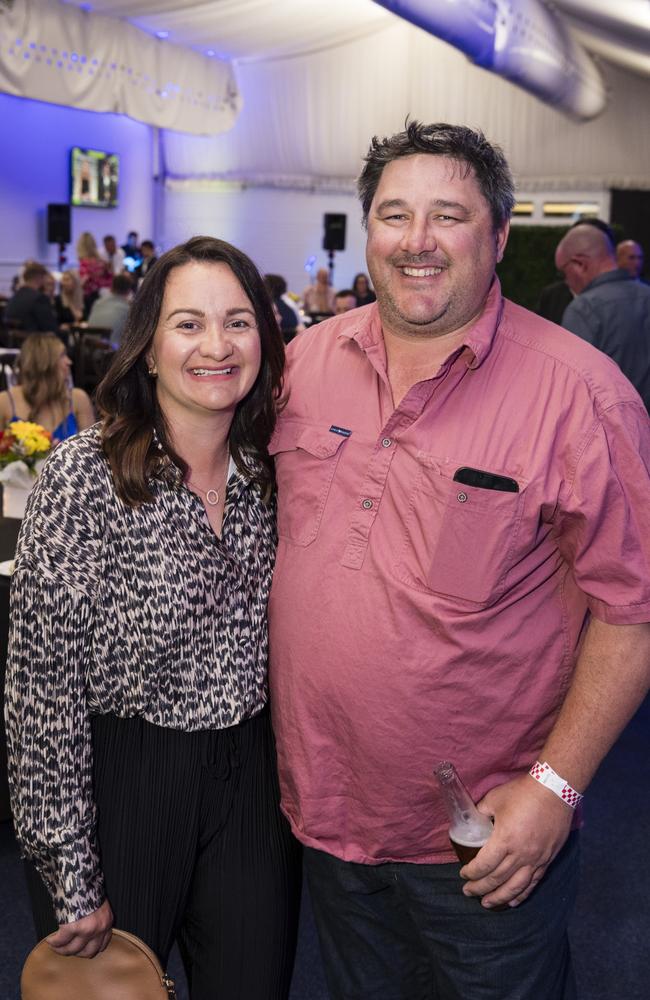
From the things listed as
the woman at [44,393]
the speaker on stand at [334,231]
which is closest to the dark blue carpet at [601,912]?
the woman at [44,393]

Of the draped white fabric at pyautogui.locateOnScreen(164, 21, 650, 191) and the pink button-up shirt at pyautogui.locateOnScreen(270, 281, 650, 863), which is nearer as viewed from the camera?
the pink button-up shirt at pyautogui.locateOnScreen(270, 281, 650, 863)

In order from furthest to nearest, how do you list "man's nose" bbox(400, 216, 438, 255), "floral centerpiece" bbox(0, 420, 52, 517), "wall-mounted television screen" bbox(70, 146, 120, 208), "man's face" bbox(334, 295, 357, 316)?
1. "wall-mounted television screen" bbox(70, 146, 120, 208)
2. "man's face" bbox(334, 295, 357, 316)
3. "floral centerpiece" bbox(0, 420, 52, 517)
4. "man's nose" bbox(400, 216, 438, 255)

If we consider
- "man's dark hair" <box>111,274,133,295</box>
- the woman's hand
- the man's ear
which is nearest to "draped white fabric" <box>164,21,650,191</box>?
"man's dark hair" <box>111,274,133,295</box>

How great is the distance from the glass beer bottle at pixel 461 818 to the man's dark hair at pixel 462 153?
2.81ft

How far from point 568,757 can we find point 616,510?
37 centimetres

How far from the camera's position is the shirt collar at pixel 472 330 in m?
1.60

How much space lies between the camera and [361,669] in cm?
158

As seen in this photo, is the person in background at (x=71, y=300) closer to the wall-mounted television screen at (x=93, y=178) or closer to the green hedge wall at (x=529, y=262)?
the green hedge wall at (x=529, y=262)

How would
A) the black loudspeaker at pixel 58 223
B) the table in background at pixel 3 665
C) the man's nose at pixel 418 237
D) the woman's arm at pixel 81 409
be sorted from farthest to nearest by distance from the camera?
1. the black loudspeaker at pixel 58 223
2. the woman's arm at pixel 81 409
3. the table in background at pixel 3 665
4. the man's nose at pixel 418 237

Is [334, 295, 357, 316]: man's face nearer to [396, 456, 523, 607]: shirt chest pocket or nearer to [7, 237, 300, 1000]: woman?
[7, 237, 300, 1000]: woman

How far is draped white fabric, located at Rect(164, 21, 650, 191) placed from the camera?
15609 millimetres

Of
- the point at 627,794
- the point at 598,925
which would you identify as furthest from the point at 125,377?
the point at 627,794

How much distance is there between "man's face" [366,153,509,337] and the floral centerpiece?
2.07 metres

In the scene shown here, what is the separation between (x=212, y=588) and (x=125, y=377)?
38 cm
